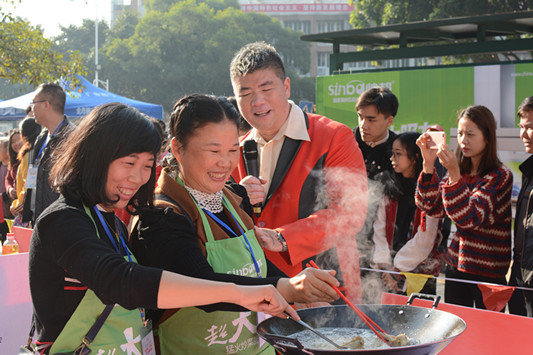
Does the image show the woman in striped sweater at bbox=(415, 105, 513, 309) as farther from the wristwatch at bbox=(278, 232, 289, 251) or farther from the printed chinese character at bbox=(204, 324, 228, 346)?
the printed chinese character at bbox=(204, 324, 228, 346)

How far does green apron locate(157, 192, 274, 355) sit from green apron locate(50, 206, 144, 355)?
0.17m

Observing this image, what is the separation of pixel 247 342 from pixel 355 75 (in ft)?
22.0

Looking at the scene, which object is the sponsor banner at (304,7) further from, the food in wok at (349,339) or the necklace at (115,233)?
the necklace at (115,233)

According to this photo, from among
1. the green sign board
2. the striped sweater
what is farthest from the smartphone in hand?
the green sign board

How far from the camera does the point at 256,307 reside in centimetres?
179

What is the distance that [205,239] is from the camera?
85.7 inches

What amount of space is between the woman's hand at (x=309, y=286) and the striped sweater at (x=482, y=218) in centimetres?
225

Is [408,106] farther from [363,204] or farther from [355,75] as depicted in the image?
[363,204]

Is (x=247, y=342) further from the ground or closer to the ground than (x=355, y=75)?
closer to the ground

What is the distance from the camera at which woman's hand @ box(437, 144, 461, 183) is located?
3.97 m

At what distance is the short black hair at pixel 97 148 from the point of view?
1960mm

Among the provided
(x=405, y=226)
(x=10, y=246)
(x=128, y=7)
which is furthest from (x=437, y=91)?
(x=128, y=7)

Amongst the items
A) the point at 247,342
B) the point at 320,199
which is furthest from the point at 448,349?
the point at 247,342

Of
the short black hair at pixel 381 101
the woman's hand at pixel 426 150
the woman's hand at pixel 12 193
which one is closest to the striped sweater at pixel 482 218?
the woman's hand at pixel 426 150
